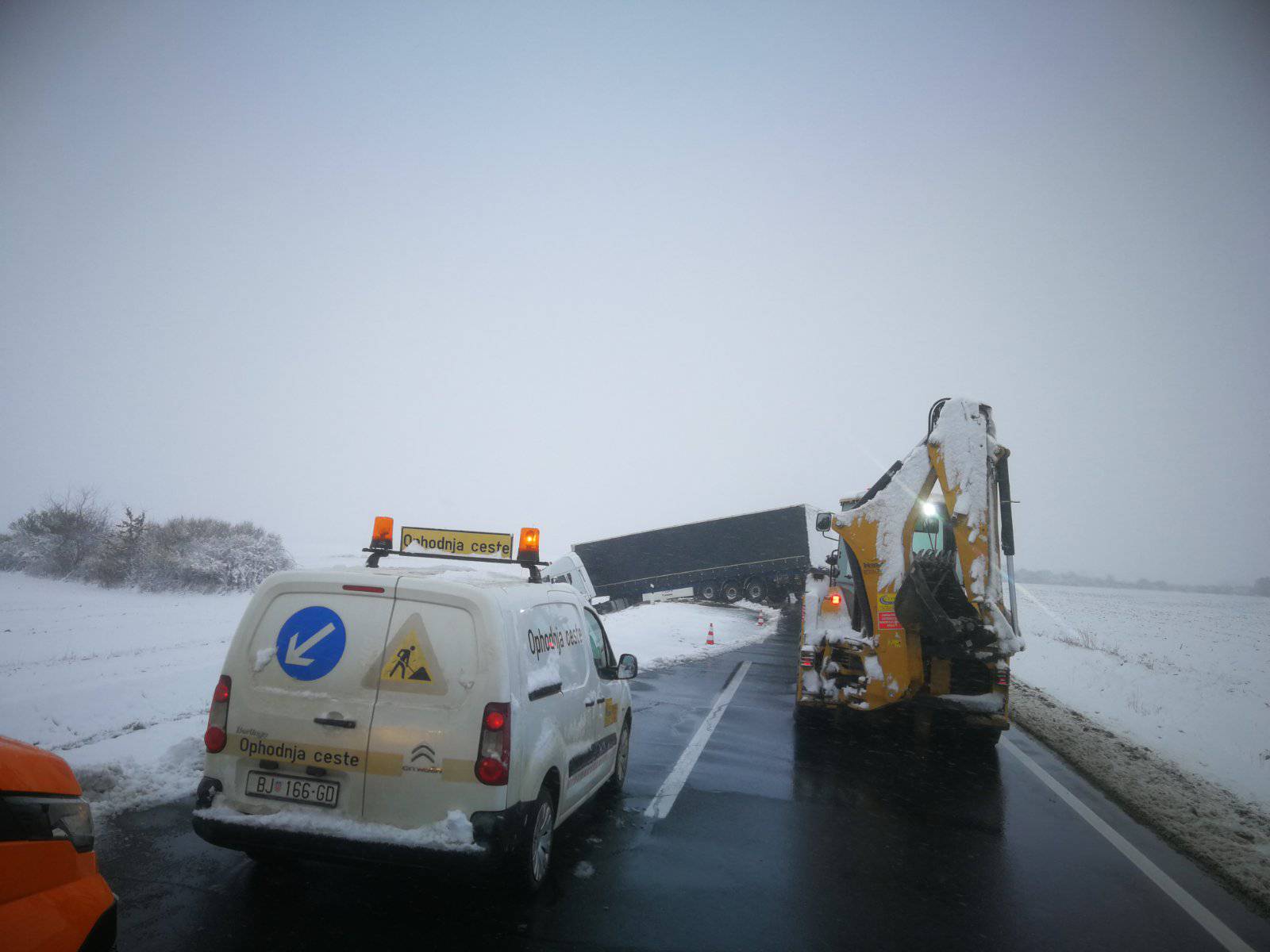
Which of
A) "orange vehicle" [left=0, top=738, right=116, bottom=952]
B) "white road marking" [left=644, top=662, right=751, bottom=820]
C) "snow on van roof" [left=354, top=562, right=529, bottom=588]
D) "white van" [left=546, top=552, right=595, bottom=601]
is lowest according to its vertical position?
"white road marking" [left=644, top=662, right=751, bottom=820]

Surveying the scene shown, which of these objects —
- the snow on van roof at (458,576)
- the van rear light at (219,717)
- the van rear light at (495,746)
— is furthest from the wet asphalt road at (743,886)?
the snow on van roof at (458,576)

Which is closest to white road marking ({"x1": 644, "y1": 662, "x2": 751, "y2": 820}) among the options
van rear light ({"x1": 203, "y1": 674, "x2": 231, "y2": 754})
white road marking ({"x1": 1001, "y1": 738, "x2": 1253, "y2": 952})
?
van rear light ({"x1": 203, "y1": 674, "x2": 231, "y2": 754})

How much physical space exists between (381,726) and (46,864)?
1.81 metres

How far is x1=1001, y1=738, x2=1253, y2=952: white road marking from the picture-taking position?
154 inches

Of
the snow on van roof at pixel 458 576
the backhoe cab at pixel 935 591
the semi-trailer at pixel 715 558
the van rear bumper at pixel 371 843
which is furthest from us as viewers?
the semi-trailer at pixel 715 558

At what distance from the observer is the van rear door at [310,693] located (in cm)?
371

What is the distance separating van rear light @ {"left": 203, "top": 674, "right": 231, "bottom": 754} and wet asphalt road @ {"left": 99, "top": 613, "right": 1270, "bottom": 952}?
804 mm

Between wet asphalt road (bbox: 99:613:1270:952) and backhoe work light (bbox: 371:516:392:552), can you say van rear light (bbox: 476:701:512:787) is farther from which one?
backhoe work light (bbox: 371:516:392:552)

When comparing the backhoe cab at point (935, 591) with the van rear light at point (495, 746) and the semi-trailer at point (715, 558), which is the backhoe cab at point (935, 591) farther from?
the semi-trailer at point (715, 558)

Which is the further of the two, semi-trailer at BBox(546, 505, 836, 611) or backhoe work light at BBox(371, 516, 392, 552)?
semi-trailer at BBox(546, 505, 836, 611)

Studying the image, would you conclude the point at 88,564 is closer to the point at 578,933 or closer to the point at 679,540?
the point at 679,540

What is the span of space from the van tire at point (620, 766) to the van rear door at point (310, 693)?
109 inches

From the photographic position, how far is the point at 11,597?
2116 cm

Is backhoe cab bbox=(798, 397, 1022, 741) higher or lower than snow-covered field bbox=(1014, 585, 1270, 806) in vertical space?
higher
